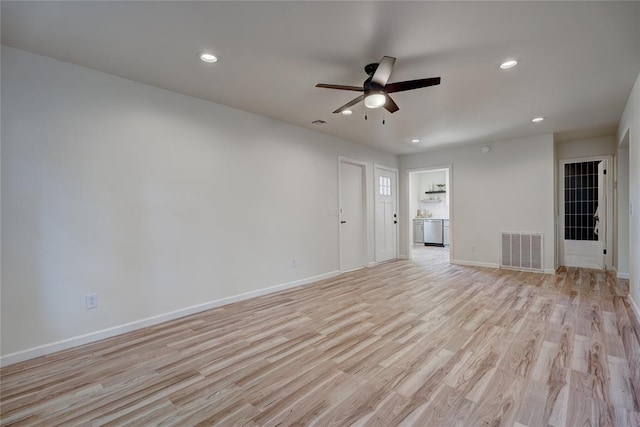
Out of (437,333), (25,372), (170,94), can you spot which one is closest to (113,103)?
(170,94)

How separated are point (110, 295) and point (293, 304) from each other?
1.88 meters

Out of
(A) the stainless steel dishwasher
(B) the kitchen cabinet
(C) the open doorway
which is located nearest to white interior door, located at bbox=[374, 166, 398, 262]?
(C) the open doorway

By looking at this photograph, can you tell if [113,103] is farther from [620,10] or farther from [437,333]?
[620,10]

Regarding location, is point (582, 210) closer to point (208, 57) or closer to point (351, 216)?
point (351, 216)

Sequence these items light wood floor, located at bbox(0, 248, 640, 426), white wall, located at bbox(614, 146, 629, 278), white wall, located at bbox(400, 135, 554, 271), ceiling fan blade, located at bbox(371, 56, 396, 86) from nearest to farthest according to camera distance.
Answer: light wood floor, located at bbox(0, 248, 640, 426)
ceiling fan blade, located at bbox(371, 56, 396, 86)
white wall, located at bbox(614, 146, 629, 278)
white wall, located at bbox(400, 135, 554, 271)

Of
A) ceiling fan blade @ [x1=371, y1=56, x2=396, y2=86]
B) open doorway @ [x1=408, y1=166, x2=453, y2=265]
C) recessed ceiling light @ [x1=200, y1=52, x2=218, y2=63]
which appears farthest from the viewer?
open doorway @ [x1=408, y1=166, x2=453, y2=265]

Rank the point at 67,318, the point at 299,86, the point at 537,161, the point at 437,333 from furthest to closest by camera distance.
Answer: the point at 537,161, the point at 299,86, the point at 437,333, the point at 67,318

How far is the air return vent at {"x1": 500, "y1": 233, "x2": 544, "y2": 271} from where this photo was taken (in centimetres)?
512

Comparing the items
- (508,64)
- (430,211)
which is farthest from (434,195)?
(508,64)

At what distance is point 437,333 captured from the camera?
2678mm

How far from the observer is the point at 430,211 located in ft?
31.1

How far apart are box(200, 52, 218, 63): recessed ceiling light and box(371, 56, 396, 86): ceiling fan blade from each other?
1.36 metres

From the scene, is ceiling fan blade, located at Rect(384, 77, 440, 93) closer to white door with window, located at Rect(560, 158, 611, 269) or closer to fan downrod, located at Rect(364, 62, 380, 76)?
fan downrod, located at Rect(364, 62, 380, 76)

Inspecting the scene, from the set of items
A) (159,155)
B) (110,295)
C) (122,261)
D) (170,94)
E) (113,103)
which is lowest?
(110,295)
